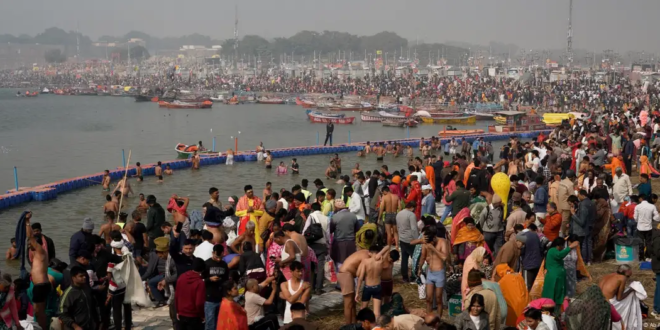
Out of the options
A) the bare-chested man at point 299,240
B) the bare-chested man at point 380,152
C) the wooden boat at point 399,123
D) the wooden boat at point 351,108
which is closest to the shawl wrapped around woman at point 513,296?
the bare-chested man at point 299,240

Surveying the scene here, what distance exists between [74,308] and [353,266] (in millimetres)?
3264

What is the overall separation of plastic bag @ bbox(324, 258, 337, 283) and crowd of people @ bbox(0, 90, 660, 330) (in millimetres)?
24

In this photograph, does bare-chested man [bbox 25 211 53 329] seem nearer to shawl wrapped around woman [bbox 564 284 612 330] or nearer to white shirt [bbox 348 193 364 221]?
white shirt [bbox 348 193 364 221]

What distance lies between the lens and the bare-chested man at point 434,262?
959 cm

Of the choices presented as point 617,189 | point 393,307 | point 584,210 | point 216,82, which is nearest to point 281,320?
point 393,307

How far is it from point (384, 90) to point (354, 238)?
8656 centimetres

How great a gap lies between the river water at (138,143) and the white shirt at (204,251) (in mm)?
7603

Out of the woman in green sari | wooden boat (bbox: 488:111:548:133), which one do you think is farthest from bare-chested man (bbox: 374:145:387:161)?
the woman in green sari

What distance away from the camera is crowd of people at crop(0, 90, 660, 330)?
26.7 ft

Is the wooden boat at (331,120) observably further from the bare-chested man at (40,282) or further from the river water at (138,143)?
the bare-chested man at (40,282)

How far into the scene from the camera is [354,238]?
37.0 ft

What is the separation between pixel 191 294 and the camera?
8.27 metres

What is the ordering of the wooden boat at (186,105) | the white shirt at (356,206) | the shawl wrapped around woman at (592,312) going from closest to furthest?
the shawl wrapped around woman at (592,312) < the white shirt at (356,206) < the wooden boat at (186,105)

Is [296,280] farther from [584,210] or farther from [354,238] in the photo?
[584,210]
